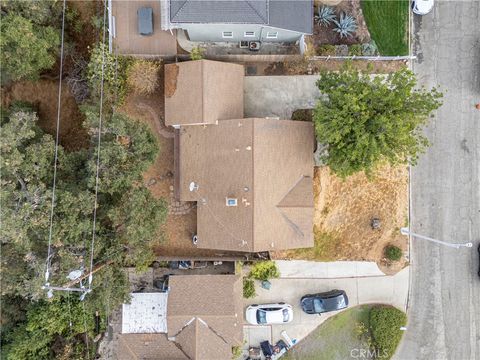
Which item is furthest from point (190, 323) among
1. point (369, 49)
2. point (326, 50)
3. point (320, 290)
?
point (369, 49)

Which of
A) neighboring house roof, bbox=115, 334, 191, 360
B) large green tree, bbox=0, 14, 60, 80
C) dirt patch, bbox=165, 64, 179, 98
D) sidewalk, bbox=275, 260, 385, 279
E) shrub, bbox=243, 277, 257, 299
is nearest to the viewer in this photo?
large green tree, bbox=0, 14, 60, 80

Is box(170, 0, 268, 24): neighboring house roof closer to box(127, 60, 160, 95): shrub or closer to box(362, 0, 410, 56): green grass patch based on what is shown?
box(127, 60, 160, 95): shrub

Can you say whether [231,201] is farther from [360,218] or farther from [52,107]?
[52,107]

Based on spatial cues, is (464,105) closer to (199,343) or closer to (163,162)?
(163,162)

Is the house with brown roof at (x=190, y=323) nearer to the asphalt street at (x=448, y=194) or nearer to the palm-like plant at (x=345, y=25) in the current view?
the asphalt street at (x=448, y=194)

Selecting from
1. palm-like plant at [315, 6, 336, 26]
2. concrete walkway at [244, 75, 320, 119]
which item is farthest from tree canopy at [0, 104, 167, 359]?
palm-like plant at [315, 6, 336, 26]
